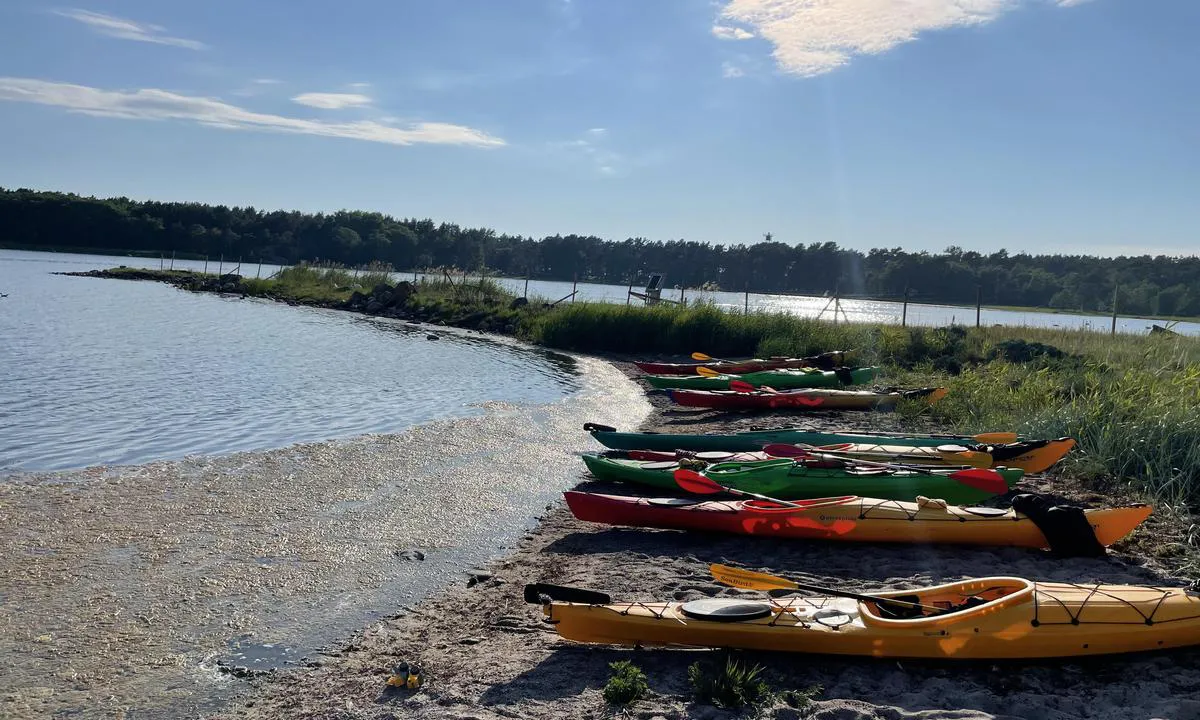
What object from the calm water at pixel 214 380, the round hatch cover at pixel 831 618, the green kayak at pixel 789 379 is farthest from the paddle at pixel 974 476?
the calm water at pixel 214 380

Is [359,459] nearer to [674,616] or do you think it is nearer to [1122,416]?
[674,616]

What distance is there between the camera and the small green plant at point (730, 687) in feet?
12.2

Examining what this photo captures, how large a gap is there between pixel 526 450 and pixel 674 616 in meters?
6.17

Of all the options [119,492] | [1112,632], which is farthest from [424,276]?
[1112,632]

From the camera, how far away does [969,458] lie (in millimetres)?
7840

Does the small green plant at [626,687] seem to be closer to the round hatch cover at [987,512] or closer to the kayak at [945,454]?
the round hatch cover at [987,512]

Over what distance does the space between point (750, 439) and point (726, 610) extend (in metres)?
5.41

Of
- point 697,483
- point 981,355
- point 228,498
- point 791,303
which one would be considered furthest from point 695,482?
point 791,303

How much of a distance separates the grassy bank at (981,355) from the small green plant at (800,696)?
4.29 meters

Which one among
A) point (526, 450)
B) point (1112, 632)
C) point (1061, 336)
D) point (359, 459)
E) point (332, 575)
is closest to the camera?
point (1112, 632)

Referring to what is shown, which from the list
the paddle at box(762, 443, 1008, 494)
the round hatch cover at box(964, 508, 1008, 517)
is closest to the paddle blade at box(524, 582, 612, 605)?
the round hatch cover at box(964, 508, 1008, 517)

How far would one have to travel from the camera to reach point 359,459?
9.01 metres

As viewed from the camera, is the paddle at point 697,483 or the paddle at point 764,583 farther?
the paddle at point 697,483

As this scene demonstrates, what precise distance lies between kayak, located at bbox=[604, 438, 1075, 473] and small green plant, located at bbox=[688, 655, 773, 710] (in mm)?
3903
